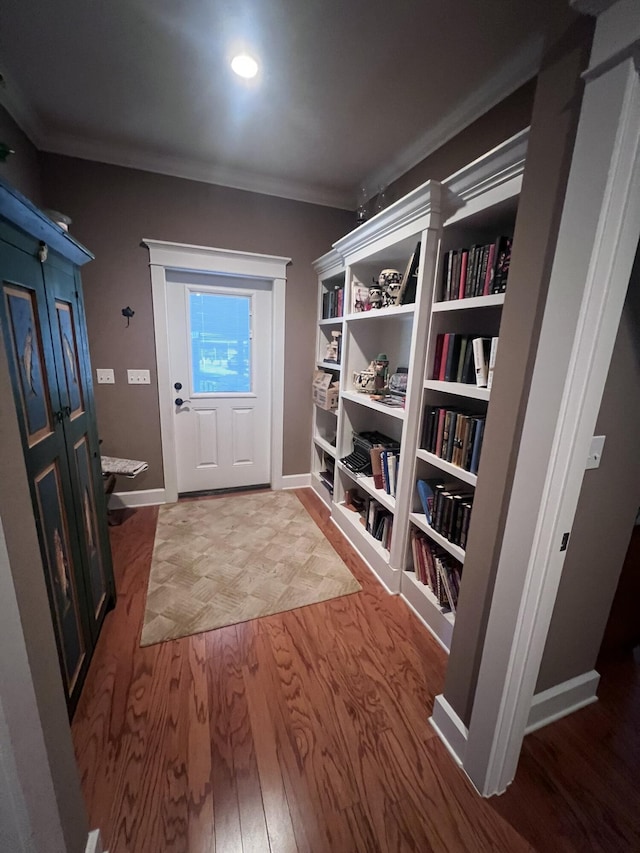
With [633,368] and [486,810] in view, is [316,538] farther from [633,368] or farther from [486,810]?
[633,368]

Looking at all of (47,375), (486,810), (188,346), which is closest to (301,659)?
(486,810)

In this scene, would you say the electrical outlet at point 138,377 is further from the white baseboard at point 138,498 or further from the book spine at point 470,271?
the book spine at point 470,271

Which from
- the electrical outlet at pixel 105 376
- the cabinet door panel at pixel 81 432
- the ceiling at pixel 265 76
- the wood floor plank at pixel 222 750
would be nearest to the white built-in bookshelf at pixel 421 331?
the ceiling at pixel 265 76

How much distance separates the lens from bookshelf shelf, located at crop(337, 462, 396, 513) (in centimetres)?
193

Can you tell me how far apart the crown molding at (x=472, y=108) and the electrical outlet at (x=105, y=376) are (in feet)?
8.03

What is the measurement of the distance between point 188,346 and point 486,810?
297 cm

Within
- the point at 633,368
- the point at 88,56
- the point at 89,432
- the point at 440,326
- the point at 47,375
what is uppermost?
the point at 88,56

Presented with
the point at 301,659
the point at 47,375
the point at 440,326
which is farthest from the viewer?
the point at 440,326

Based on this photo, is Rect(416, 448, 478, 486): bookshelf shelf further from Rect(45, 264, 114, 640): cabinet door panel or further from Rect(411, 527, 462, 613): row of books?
Rect(45, 264, 114, 640): cabinet door panel

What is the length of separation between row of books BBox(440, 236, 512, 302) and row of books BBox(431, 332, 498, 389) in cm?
19

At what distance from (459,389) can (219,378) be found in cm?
208

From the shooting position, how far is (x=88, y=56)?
4.89ft

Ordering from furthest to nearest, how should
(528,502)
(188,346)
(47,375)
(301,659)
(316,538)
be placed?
1. (188,346)
2. (316,538)
3. (301,659)
4. (47,375)
5. (528,502)

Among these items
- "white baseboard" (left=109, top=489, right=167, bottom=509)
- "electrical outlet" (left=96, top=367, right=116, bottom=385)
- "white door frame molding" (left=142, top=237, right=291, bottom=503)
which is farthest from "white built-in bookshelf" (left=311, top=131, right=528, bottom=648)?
"electrical outlet" (left=96, top=367, right=116, bottom=385)
